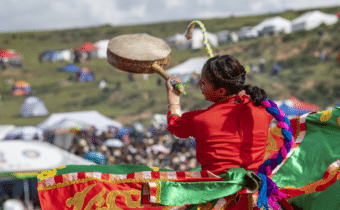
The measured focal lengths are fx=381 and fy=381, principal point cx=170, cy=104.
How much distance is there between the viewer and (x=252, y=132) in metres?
1.65

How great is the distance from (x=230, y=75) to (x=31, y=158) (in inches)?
218

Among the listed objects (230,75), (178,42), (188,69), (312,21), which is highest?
(230,75)

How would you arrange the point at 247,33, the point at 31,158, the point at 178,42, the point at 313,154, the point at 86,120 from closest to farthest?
the point at 313,154, the point at 31,158, the point at 86,120, the point at 178,42, the point at 247,33

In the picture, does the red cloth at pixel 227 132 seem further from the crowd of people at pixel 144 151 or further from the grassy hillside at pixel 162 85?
the grassy hillside at pixel 162 85

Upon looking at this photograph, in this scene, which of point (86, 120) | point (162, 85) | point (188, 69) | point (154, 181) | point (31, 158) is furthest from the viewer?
point (162, 85)

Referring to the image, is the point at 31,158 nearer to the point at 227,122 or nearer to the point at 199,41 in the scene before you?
the point at 227,122

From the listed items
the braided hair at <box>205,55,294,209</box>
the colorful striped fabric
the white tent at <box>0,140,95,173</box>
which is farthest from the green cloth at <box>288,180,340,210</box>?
the white tent at <box>0,140,95,173</box>

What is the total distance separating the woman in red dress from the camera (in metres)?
1.61

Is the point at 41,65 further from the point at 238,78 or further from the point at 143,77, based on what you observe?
the point at 238,78

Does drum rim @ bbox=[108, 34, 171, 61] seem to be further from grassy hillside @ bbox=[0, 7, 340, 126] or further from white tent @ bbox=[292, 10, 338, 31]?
white tent @ bbox=[292, 10, 338, 31]

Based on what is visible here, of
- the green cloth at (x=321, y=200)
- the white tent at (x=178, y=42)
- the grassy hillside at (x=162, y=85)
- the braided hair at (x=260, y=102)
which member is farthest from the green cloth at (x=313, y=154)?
the white tent at (x=178, y=42)

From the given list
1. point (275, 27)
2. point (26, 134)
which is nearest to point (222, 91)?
point (26, 134)

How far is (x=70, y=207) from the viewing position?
1.72 meters

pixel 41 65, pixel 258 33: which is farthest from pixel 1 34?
pixel 258 33
